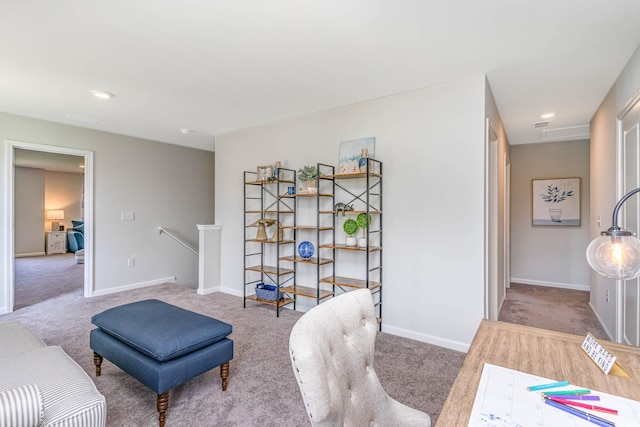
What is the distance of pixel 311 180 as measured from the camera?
3.61 meters

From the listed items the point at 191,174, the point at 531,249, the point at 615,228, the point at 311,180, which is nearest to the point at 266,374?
the point at 311,180

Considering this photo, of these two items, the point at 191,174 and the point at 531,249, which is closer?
the point at 531,249

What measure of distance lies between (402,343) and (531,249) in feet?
12.3

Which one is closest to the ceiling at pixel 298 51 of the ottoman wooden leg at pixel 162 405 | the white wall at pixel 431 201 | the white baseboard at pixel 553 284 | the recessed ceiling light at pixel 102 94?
the recessed ceiling light at pixel 102 94

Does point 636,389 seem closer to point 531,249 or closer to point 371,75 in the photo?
point 371,75

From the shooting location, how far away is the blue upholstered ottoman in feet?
5.98

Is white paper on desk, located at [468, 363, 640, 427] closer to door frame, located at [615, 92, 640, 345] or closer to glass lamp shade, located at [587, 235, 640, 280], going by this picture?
glass lamp shade, located at [587, 235, 640, 280]

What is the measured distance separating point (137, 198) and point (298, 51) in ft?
12.8

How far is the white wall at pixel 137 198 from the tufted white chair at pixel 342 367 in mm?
4609

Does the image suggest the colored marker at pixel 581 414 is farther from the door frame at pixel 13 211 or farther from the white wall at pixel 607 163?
the door frame at pixel 13 211

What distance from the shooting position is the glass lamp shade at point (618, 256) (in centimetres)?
104

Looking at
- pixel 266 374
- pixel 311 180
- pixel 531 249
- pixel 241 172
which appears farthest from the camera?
pixel 531 249

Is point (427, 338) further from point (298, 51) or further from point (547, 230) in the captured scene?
point (547, 230)

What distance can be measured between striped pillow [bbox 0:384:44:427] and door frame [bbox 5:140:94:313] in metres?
3.86
